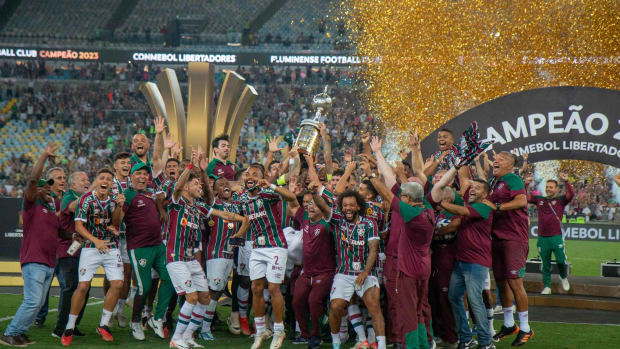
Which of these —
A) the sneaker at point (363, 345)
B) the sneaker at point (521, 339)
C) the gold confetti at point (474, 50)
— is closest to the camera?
the sneaker at point (363, 345)

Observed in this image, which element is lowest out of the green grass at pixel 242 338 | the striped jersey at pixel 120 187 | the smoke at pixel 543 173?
the green grass at pixel 242 338

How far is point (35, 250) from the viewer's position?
8.27 meters

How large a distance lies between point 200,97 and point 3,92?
88.0 ft

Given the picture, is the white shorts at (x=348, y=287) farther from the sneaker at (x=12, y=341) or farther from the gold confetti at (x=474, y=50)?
the gold confetti at (x=474, y=50)

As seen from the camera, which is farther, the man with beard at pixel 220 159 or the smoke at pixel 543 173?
the smoke at pixel 543 173

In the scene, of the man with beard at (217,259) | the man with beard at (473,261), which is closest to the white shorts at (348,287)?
the man with beard at (473,261)

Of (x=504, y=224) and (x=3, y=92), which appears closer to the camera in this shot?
(x=504, y=224)

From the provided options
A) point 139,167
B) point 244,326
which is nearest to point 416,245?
point 244,326

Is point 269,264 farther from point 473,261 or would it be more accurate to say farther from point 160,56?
point 160,56

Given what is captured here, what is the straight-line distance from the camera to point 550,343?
349 inches

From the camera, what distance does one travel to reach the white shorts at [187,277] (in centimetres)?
838

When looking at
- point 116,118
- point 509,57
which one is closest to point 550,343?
point 509,57

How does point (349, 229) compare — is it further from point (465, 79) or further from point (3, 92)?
point (3, 92)

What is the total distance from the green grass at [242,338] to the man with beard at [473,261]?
93 cm
